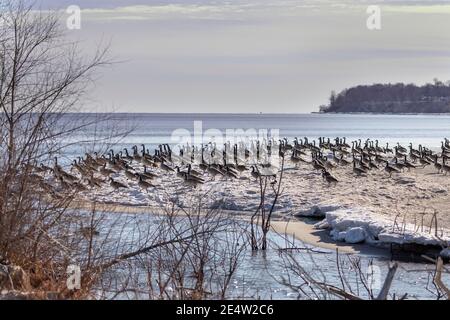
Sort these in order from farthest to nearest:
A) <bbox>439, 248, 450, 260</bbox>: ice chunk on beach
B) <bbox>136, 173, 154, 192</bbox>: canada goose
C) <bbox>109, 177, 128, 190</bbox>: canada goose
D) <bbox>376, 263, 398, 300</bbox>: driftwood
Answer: <bbox>109, 177, 128, 190</bbox>: canada goose
<bbox>136, 173, 154, 192</bbox>: canada goose
<bbox>439, 248, 450, 260</bbox>: ice chunk on beach
<bbox>376, 263, 398, 300</bbox>: driftwood

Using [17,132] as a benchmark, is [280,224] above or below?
below

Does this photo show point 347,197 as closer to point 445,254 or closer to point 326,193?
point 326,193

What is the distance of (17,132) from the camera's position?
974 cm

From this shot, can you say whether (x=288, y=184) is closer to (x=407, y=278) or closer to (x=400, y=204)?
(x=400, y=204)

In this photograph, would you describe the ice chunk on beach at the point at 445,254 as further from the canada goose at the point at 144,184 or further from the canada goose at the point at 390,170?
the canada goose at the point at 390,170

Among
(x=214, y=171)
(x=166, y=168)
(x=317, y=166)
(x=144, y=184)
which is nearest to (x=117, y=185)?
(x=144, y=184)

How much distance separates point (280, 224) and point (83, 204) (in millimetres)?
9038

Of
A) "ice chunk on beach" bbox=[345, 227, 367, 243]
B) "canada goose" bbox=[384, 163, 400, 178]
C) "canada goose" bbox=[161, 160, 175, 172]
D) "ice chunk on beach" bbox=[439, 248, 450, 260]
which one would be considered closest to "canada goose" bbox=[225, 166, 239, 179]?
"canada goose" bbox=[161, 160, 175, 172]

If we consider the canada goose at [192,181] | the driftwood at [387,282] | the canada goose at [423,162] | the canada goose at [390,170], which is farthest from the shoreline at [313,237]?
the canada goose at [423,162]

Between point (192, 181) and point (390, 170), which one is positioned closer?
point (192, 181)

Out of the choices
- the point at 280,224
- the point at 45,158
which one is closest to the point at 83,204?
the point at 45,158

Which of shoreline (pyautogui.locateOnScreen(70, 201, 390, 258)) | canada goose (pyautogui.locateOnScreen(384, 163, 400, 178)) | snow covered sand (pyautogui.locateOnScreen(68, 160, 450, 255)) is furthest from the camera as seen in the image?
canada goose (pyautogui.locateOnScreen(384, 163, 400, 178))

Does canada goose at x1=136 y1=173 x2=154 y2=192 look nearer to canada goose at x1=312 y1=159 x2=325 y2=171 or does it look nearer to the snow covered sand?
the snow covered sand

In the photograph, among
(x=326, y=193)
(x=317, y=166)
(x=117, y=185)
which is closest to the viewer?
(x=326, y=193)
